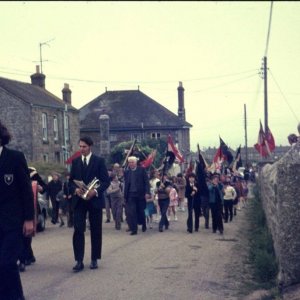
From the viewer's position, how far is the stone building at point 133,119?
62875 millimetres

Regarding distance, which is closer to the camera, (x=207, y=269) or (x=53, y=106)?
(x=207, y=269)

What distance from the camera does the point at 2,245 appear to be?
5641 millimetres

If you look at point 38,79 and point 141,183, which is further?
point 38,79

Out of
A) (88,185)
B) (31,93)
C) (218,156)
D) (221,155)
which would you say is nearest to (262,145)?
(221,155)

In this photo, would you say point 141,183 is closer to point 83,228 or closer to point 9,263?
point 83,228

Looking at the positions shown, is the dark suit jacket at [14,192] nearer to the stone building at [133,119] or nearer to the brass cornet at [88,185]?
the brass cornet at [88,185]

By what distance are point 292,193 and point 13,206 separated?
3096 mm

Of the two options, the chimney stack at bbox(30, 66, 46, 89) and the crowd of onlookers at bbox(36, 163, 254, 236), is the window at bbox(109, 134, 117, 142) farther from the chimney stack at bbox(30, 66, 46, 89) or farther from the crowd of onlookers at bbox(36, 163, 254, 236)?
the crowd of onlookers at bbox(36, 163, 254, 236)

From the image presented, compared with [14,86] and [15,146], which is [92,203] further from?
[14,86]

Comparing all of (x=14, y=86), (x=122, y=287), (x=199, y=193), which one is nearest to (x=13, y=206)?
(x=122, y=287)

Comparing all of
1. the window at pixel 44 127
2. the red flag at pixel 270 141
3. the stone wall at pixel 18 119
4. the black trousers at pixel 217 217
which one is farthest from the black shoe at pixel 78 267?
the window at pixel 44 127

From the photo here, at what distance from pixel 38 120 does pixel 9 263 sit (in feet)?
115

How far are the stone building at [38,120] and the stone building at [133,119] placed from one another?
15675mm

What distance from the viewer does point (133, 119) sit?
209ft
